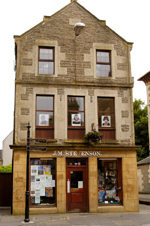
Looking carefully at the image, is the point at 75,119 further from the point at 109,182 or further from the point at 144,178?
the point at 144,178

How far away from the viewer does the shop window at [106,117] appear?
57.4 ft

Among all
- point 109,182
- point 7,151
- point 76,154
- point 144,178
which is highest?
point 7,151

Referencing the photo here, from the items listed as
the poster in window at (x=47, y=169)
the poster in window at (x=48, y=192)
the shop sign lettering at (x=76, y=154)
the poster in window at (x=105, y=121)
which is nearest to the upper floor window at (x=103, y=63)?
the poster in window at (x=105, y=121)

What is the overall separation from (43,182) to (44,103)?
4.36 m

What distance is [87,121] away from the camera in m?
17.3

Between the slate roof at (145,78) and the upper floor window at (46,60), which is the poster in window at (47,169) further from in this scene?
the slate roof at (145,78)

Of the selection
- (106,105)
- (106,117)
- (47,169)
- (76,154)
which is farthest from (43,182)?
(106,105)

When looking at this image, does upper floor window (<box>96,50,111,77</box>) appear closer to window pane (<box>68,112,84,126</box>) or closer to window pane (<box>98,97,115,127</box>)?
window pane (<box>98,97,115,127</box>)

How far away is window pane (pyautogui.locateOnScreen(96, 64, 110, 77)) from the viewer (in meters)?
→ 18.2

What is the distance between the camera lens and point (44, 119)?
669 inches

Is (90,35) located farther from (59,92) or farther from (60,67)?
(59,92)

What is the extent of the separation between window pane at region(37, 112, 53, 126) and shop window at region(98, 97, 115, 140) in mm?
2825

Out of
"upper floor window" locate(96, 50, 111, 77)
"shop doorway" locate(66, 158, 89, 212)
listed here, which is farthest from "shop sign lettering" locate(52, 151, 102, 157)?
"upper floor window" locate(96, 50, 111, 77)

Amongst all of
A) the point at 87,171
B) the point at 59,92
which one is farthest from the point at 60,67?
the point at 87,171
